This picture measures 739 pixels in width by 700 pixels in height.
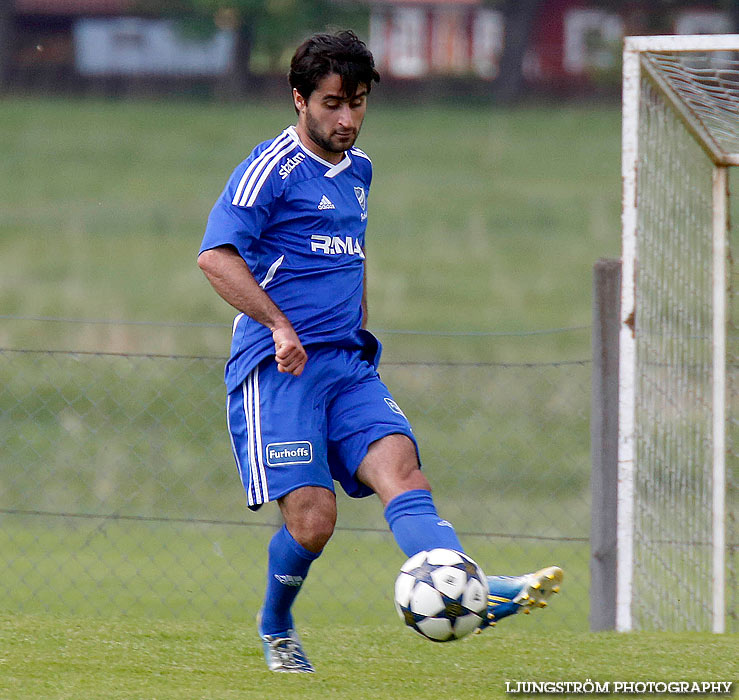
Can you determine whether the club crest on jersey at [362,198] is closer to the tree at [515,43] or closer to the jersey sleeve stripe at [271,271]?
the jersey sleeve stripe at [271,271]

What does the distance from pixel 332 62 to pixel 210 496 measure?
954cm

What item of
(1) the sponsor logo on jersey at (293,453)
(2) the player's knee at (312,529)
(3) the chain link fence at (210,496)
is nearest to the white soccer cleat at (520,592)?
(2) the player's knee at (312,529)

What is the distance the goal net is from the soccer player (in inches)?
55.0

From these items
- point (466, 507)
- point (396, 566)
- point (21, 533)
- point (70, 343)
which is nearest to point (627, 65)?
point (396, 566)

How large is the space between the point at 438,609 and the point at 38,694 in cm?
132

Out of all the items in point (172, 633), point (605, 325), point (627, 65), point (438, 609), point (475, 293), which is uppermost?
point (627, 65)

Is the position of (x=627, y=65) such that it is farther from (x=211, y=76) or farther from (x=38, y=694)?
(x=211, y=76)

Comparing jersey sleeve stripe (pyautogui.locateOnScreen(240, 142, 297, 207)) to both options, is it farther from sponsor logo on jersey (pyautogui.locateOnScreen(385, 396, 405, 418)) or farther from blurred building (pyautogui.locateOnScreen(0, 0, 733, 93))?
blurred building (pyautogui.locateOnScreen(0, 0, 733, 93))

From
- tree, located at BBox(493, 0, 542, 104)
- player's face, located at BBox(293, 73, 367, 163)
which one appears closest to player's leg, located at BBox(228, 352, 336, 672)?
player's face, located at BBox(293, 73, 367, 163)

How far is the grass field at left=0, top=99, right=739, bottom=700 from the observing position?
4773mm

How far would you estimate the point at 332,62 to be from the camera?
4.24 metres

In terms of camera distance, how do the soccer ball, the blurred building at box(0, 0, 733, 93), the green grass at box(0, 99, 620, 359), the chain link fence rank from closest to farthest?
the soccer ball → the chain link fence → the green grass at box(0, 99, 620, 359) → the blurred building at box(0, 0, 733, 93)

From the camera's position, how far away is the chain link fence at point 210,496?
309 inches

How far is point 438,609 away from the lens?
3.85 metres
